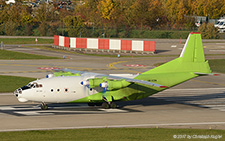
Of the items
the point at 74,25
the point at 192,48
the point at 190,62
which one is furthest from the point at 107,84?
the point at 74,25

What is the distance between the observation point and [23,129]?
28.2m

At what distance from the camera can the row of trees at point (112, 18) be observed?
132 meters

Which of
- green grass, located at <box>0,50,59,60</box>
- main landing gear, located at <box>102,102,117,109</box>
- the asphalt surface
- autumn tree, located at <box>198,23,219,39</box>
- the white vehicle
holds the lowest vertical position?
the asphalt surface

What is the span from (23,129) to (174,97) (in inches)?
816

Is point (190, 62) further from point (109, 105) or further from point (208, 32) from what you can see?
point (208, 32)

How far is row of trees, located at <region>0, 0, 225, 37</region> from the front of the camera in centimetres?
13162

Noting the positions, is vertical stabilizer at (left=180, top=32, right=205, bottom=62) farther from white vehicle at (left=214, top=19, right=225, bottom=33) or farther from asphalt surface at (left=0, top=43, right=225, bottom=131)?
white vehicle at (left=214, top=19, right=225, bottom=33)

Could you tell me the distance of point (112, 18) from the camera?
159 m

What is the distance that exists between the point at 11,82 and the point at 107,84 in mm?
21971

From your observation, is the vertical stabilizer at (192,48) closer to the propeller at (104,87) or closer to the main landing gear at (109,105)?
the main landing gear at (109,105)

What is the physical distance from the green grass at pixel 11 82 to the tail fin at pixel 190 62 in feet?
60.9

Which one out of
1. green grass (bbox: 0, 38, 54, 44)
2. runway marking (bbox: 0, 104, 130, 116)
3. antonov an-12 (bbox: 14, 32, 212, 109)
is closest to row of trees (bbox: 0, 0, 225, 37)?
green grass (bbox: 0, 38, 54, 44)

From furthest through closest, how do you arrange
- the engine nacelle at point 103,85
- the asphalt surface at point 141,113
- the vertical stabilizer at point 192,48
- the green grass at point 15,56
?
the green grass at point 15,56 < the vertical stabilizer at point 192,48 < the engine nacelle at point 103,85 < the asphalt surface at point 141,113

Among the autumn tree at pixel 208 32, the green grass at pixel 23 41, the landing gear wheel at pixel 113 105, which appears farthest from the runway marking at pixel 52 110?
the autumn tree at pixel 208 32
